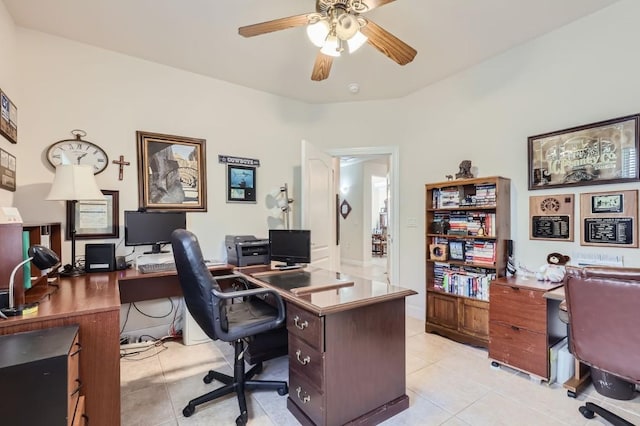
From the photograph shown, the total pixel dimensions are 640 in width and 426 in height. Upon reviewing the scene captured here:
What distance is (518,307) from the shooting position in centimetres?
230

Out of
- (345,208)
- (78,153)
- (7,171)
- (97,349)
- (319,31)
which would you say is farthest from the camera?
(345,208)

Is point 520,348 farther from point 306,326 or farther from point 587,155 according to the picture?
point 306,326

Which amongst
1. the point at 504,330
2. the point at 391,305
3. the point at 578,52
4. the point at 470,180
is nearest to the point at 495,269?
the point at 504,330

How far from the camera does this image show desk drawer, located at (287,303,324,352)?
1576mm

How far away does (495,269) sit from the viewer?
2.68 metres

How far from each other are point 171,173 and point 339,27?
2186 mm

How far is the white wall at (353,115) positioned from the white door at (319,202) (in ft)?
1.38

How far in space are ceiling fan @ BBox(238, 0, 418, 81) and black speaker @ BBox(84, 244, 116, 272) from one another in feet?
6.68

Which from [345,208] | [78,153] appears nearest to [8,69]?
[78,153]

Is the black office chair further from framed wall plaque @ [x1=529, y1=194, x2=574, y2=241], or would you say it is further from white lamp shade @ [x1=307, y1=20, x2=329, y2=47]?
framed wall plaque @ [x1=529, y1=194, x2=574, y2=241]

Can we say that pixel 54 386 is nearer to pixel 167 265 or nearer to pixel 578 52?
pixel 167 265

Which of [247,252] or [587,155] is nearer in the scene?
[587,155]

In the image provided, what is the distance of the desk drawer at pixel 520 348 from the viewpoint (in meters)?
2.17

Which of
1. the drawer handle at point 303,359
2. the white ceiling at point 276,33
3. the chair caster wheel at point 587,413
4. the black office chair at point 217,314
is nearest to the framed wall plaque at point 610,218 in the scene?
the chair caster wheel at point 587,413
